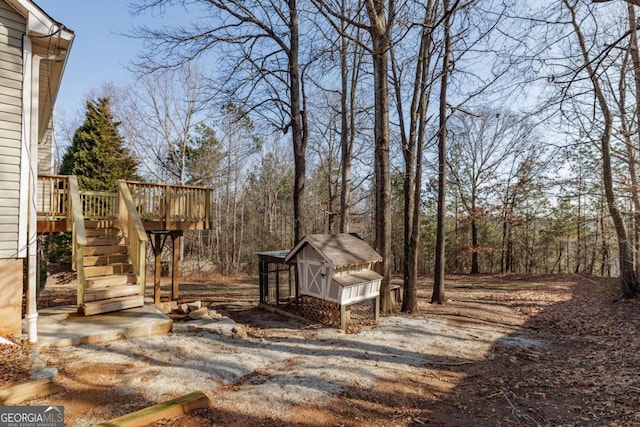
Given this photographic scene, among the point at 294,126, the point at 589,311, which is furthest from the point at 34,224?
the point at 589,311

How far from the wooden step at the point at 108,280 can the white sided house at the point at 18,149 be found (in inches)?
55.1

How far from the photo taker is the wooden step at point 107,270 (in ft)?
22.5

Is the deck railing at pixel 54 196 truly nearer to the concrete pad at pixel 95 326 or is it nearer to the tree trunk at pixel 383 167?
the concrete pad at pixel 95 326

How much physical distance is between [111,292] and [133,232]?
1351 mm

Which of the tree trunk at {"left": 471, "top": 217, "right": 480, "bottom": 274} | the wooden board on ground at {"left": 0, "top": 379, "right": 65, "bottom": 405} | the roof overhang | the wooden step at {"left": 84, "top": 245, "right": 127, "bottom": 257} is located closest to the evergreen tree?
the wooden step at {"left": 84, "top": 245, "right": 127, "bottom": 257}

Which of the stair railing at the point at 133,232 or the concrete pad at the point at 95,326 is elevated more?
the stair railing at the point at 133,232

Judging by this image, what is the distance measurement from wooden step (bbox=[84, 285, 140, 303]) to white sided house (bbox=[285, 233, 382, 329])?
360 centimetres

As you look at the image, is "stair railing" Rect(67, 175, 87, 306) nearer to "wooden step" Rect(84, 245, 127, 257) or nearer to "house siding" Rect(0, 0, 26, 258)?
"wooden step" Rect(84, 245, 127, 257)

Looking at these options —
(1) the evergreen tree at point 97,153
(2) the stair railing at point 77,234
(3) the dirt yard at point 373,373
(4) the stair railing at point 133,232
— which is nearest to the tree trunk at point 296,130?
(3) the dirt yard at point 373,373

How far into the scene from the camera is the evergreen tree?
660 inches

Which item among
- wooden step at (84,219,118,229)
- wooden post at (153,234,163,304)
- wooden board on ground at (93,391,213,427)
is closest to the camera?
wooden board on ground at (93,391,213,427)

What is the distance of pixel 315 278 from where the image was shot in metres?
8.07

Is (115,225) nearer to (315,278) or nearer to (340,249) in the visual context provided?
(315,278)

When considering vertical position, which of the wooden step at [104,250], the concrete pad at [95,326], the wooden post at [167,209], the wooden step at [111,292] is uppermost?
the wooden post at [167,209]
